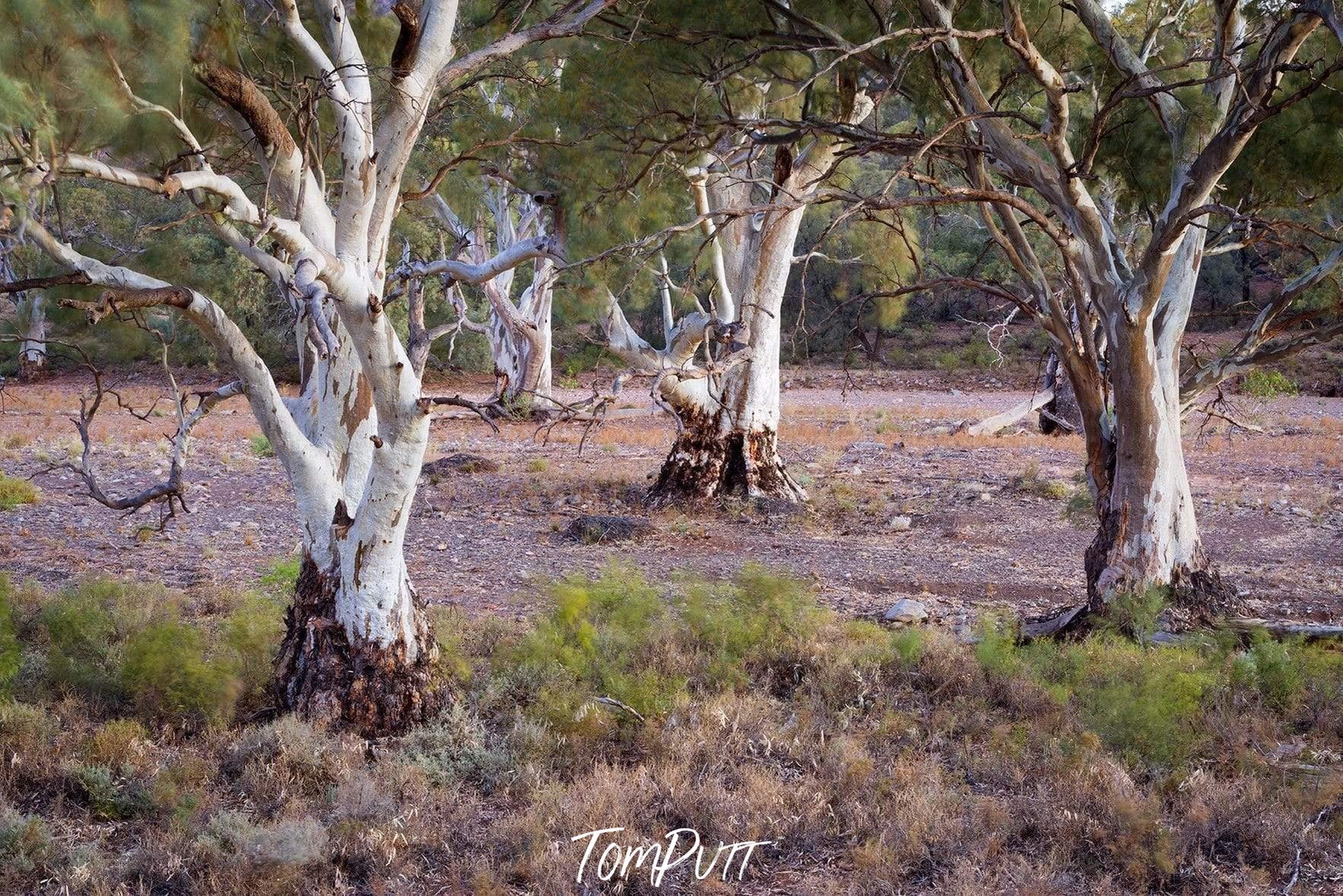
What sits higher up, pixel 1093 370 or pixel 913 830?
pixel 1093 370

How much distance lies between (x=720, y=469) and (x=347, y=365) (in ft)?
21.2

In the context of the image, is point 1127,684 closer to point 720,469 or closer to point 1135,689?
point 1135,689

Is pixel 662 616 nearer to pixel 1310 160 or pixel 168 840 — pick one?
pixel 168 840

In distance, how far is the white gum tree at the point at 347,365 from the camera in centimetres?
497

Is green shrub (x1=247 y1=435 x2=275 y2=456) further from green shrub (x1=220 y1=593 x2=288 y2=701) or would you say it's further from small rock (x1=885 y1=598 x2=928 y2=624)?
small rock (x1=885 y1=598 x2=928 y2=624)

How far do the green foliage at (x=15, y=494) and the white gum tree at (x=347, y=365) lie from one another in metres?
6.72

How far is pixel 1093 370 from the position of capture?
23.3 ft

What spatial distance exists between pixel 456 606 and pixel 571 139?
14.0 feet

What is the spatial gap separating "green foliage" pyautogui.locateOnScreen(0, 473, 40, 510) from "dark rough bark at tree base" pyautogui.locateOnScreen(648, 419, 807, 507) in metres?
6.21

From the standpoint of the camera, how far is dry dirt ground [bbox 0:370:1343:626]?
8531 mm

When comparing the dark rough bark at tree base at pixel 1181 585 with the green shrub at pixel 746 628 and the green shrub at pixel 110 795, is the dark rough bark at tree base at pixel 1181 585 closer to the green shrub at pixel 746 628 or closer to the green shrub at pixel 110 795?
the green shrub at pixel 746 628

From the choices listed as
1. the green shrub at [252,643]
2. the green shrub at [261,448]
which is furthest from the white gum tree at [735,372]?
the green shrub at [261,448]

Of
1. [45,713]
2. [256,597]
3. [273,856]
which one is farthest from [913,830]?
[256,597]

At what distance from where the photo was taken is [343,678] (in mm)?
5422
